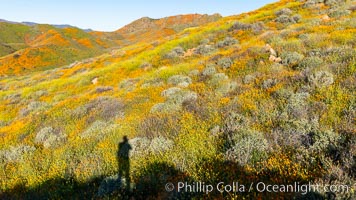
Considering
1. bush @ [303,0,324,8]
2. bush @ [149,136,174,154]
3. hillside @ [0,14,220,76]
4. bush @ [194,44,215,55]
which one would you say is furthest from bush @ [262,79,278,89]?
hillside @ [0,14,220,76]

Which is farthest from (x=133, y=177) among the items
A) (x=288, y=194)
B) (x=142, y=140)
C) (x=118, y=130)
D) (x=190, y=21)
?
(x=190, y=21)

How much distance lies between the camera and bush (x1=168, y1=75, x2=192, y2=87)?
43.0 ft

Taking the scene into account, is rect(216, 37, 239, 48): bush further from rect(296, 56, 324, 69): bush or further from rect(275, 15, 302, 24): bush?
rect(296, 56, 324, 69): bush

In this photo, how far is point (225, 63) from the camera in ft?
46.5

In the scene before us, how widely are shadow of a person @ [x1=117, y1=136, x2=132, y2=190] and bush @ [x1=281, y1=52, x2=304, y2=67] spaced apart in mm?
8060

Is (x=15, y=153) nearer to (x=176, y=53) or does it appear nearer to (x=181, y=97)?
(x=181, y=97)

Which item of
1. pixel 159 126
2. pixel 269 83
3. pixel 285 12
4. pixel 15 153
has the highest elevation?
pixel 285 12

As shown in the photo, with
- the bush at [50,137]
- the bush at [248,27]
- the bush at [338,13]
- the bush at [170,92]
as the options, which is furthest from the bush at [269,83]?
the bush at [248,27]

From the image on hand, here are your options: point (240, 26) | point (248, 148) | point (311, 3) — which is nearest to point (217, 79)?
point (248, 148)

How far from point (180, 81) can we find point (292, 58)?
563 centimetres

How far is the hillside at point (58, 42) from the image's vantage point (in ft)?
234

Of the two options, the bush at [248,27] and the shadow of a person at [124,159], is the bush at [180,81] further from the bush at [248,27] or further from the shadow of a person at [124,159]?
the bush at [248,27]

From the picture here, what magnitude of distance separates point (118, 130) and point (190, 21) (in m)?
119

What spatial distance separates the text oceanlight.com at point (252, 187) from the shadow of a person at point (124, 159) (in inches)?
50.6
